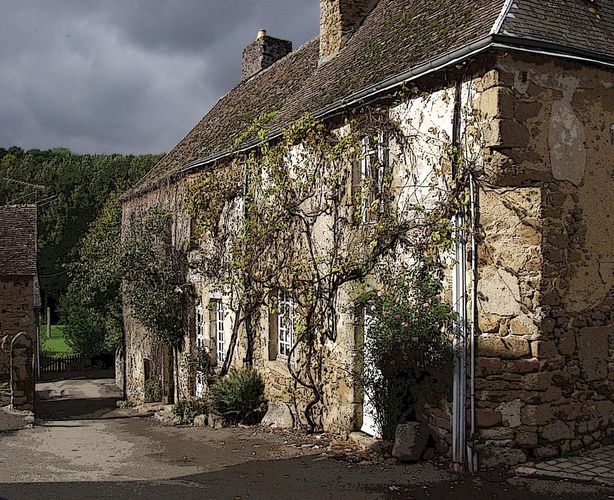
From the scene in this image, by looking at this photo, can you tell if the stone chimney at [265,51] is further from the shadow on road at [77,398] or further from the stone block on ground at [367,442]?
the stone block on ground at [367,442]

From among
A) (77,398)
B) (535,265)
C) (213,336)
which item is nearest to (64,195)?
(77,398)

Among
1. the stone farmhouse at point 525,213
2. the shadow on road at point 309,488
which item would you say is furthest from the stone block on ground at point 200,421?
the stone farmhouse at point 525,213

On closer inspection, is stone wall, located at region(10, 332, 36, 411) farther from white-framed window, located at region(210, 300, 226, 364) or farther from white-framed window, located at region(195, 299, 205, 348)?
white-framed window, located at region(210, 300, 226, 364)

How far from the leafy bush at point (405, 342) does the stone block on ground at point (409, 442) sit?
1.01 feet

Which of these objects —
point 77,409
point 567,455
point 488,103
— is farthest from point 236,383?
point 77,409

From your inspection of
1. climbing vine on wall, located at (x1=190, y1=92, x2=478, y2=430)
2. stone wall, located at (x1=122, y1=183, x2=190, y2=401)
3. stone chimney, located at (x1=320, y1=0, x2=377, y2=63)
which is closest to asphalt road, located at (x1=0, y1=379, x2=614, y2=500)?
climbing vine on wall, located at (x1=190, y1=92, x2=478, y2=430)

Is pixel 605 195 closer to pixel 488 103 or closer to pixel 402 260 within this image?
pixel 488 103

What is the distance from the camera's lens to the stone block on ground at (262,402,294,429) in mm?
11352

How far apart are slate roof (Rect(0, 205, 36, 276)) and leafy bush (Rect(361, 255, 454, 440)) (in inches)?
560

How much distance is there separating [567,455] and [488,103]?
13.3 ft

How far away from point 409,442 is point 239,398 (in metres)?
4.60

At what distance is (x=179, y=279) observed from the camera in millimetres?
16516

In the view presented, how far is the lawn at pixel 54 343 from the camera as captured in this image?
33641mm

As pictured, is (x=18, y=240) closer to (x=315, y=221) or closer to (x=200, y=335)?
(x=200, y=335)
